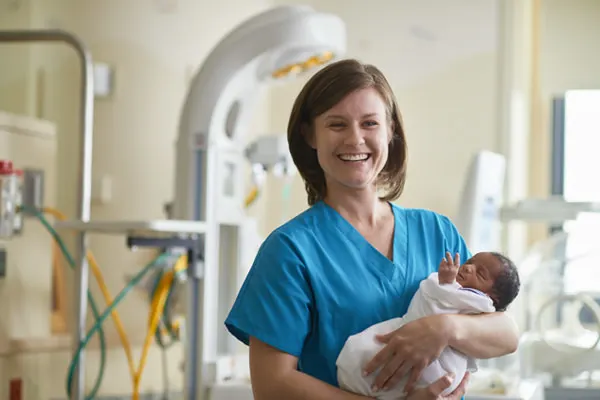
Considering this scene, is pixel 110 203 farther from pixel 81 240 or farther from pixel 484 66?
pixel 484 66

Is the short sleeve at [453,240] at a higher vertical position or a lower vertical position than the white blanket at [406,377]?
higher

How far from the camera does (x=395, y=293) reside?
4.32 ft

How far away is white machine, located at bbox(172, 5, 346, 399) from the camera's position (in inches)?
103

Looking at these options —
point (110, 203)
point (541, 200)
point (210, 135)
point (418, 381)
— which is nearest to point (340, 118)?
point (418, 381)

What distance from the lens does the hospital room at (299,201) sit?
4.23 feet

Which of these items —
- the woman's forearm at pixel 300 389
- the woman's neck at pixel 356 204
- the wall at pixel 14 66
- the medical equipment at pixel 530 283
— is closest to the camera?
the woman's forearm at pixel 300 389

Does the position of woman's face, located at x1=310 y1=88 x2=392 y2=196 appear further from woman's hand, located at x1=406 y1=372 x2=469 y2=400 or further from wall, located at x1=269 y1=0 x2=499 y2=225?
wall, located at x1=269 y1=0 x2=499 y2=225

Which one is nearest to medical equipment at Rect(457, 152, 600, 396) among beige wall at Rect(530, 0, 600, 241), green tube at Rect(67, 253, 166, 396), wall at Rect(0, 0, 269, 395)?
green tube at Rect(67, 253, 166, 396)

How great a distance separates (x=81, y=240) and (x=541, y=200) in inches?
78.1

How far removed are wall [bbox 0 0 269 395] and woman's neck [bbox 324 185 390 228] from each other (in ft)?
7.06

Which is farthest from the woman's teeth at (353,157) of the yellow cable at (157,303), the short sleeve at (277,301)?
the yellow cable at (157,303)

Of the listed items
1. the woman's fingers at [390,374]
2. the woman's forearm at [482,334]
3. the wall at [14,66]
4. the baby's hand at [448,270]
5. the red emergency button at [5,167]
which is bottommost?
the woman's fingers at [390,374]

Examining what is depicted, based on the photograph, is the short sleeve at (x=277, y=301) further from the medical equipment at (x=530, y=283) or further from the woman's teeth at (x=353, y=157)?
the medical equipment at (x=530, y=283)

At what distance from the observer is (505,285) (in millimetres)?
1400
